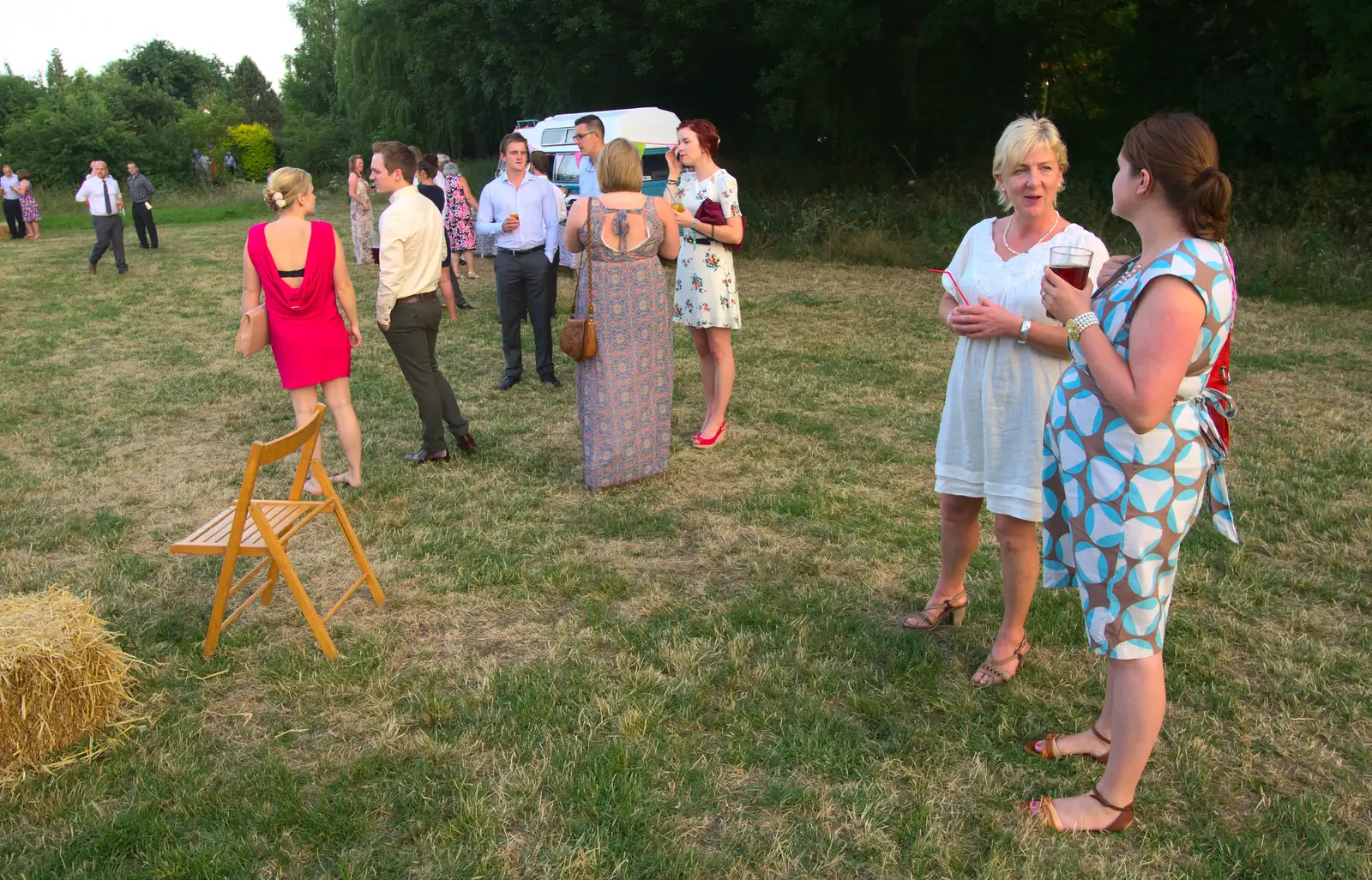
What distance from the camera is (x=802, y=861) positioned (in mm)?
2754

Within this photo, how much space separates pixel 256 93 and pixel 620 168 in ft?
300

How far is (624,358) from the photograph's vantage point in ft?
18.1

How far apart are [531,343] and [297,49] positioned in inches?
2013

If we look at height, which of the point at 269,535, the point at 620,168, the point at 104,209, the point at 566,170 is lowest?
the point at 269,535

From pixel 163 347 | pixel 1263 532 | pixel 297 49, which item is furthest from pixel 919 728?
pixel 297 49

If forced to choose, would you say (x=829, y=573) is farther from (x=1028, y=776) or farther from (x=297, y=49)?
(x=297, y=49)

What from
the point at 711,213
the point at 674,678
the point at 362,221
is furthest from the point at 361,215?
the point at 674,678

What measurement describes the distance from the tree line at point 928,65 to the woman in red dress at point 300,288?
12082 millimetres

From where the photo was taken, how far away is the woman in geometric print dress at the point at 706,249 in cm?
598

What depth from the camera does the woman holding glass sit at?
314 centimetres

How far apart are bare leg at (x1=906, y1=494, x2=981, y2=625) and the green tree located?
85.6 m

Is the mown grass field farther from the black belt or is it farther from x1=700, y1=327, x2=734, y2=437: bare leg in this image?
the black belt

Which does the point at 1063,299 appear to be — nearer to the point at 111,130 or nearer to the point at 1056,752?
the point at 1056,752

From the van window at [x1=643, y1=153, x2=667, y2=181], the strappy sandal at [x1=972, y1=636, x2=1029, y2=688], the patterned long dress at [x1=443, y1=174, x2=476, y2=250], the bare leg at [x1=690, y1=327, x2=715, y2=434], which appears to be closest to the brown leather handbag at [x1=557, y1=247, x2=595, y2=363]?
the bare leg at [x1=690, y1=327, x2=715, y2=434]
